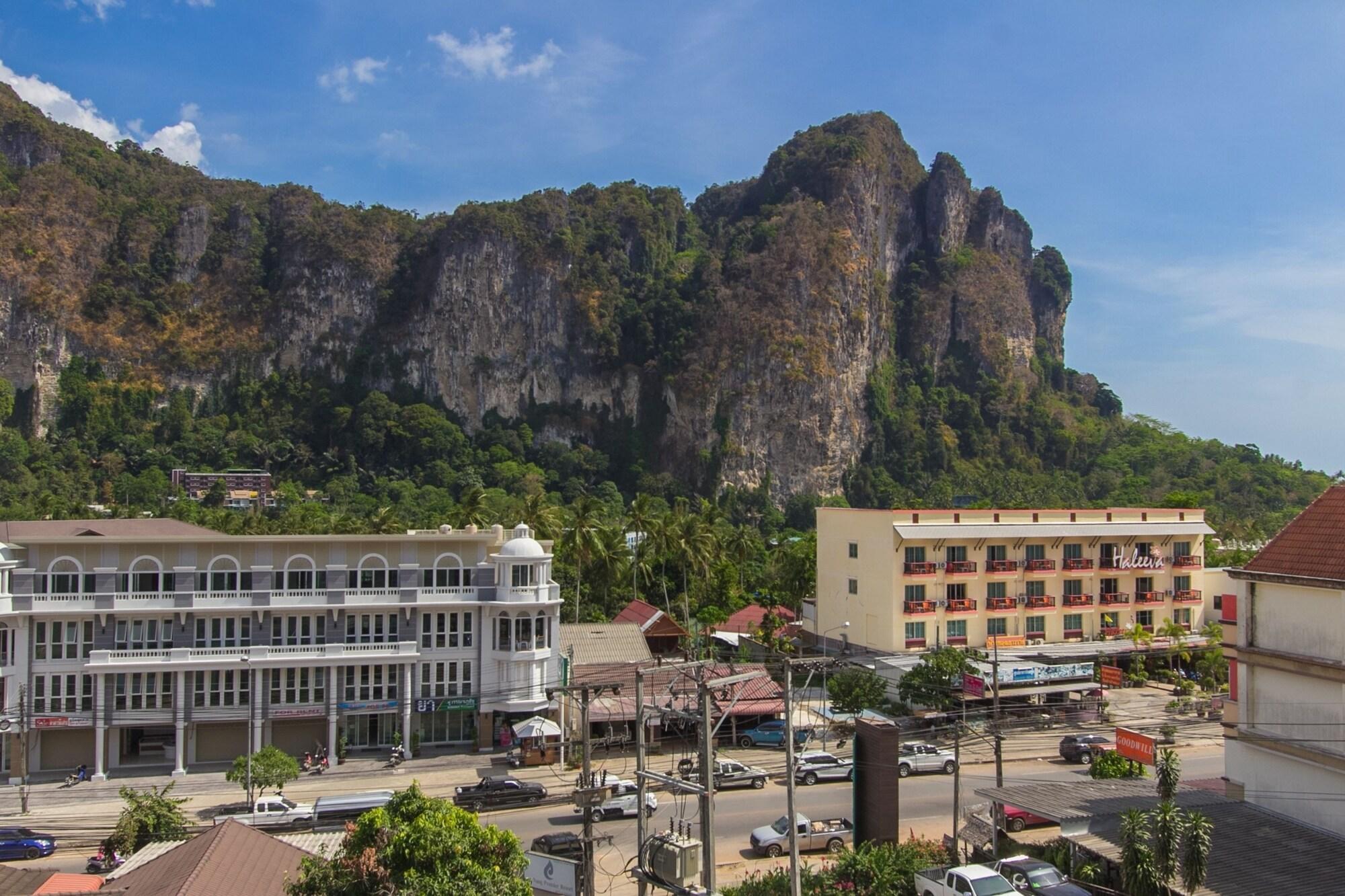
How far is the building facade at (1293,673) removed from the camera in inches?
959

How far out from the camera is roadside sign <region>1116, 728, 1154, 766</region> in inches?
1310

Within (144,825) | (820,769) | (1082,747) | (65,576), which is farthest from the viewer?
(65,576)

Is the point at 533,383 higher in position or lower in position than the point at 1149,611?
higher

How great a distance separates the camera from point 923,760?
35.5m

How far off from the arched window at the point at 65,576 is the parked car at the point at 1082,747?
116ft

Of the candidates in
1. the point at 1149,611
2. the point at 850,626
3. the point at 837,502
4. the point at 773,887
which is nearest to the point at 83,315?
the point at 837,502

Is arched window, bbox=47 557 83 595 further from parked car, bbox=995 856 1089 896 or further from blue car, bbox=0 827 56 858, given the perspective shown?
parked car, bbox=995 856 1089 896

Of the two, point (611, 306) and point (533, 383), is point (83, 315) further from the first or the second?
point (611, 306)

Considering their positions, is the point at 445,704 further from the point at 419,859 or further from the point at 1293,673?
the point at 1293,673

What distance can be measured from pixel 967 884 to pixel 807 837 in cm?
665

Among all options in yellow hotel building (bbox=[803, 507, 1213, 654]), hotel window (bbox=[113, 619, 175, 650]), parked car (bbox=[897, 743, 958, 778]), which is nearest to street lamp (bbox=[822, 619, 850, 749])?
yellow hotel building (bbox=[803, 507, 1213, 654])

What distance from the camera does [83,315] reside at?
514 ft

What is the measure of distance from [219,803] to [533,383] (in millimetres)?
136020

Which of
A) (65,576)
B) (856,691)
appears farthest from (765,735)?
(65,576)
